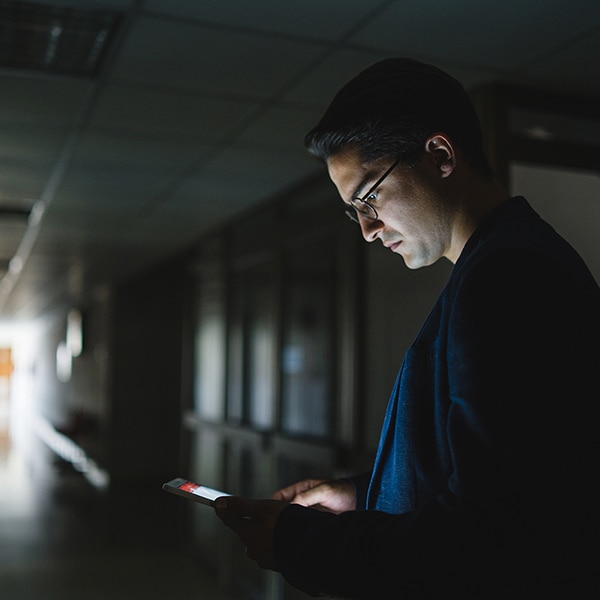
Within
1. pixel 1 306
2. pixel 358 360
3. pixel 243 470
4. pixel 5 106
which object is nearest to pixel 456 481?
pixel 5 106

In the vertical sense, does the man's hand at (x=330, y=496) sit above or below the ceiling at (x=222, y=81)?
below

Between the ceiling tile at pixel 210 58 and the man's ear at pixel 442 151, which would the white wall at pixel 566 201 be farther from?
the man's ear at pixel 442 151

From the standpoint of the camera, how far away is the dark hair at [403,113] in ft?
3.61

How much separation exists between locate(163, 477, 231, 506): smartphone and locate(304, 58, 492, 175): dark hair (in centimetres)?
56

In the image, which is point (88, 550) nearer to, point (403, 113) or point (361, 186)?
point (361, 186)

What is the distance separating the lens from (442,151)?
43.8 inches

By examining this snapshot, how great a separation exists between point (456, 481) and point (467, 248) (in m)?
0.34

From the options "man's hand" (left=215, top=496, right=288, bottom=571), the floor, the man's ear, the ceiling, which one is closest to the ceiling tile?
the ceiling

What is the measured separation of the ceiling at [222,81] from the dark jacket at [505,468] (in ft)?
5.54

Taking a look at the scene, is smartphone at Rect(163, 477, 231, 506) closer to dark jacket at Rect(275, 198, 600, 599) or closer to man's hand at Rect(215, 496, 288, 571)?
man's hand at Rect(215, 496, 288, 571)

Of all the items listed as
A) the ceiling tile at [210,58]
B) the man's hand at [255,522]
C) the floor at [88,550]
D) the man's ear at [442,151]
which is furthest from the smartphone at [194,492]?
the floor at [88,550]

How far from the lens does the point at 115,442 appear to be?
9719 millimetres

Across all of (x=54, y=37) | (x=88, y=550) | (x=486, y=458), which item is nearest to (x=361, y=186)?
(x=486, y=458)

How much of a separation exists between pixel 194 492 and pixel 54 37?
199 cm
